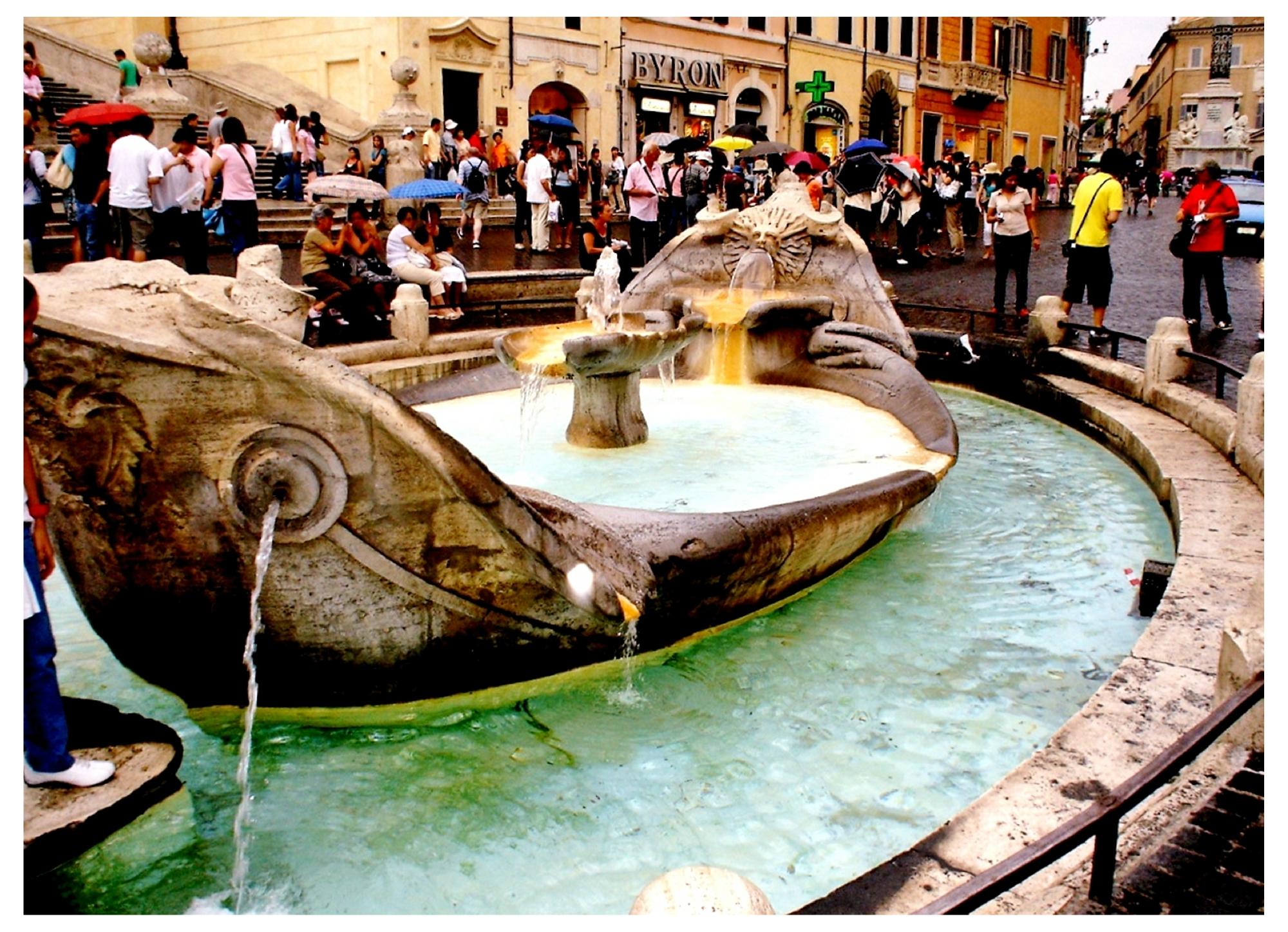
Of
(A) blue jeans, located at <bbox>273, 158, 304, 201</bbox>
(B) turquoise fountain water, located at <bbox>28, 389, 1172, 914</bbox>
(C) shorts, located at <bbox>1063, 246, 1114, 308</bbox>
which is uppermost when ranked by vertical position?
(A) blue jeans, located at <bbox>273, 158, 304, 201</bbox>

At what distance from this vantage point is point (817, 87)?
33.9 metres

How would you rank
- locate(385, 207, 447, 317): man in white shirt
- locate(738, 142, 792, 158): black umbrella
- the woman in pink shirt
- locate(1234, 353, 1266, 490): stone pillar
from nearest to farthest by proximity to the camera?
locate(1234, 353, 1266, 490): stone pillar → the woman in pink shirt → locate(385, 207, 447, 317): man in white shirt → locate(738, 142, 792, 158): black umbrella

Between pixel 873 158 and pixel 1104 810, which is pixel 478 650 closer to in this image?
pixel 1104 810

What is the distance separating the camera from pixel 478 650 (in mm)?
3781

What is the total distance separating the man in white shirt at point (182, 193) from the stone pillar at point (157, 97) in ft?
23.2

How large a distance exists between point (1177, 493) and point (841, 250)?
3.65 metres

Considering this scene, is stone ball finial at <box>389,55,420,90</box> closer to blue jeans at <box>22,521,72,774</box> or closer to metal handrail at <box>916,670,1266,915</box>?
blue jeans at <box>22,521,72,774</box>

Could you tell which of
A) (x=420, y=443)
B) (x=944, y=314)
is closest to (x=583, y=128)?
(x=944, y=314)

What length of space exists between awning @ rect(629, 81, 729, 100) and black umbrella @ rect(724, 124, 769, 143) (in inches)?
287

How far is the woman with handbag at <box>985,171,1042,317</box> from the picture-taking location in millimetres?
10805

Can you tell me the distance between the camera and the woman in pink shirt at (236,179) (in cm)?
1077

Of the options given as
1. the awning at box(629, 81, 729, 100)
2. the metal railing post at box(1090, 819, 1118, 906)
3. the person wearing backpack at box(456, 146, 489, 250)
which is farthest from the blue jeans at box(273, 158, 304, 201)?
the metal railing post at box(1090, 819, 1118, 906)

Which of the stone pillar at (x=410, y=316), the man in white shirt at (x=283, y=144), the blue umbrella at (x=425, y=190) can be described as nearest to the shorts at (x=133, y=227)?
the stone pillar at (x=410, y=316)

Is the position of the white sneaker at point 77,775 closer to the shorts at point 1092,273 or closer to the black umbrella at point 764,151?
the shorts at point 1092,273
